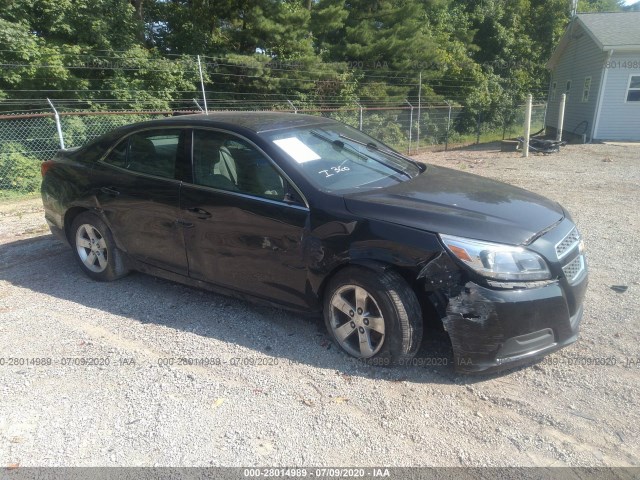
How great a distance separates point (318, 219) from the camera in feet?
10.7

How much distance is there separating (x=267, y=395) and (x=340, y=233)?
1142mm

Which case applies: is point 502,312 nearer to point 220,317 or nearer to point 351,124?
point 220,317

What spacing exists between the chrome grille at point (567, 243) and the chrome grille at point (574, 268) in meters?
0.08

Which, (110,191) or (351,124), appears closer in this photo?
(110,191)

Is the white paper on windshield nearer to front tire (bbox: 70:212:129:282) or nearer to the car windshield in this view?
the car windshield

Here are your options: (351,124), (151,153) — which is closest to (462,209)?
(151,153)

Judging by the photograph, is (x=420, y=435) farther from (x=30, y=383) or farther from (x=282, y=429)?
(x=30, y=383)

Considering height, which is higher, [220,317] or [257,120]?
[257,120]

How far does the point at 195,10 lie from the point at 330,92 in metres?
5.79

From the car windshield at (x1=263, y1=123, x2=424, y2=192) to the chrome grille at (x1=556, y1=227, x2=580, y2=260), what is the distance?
4.12ft

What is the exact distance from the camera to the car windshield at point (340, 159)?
3.56 metres

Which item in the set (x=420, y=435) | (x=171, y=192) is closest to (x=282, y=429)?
(x=420, y=435)

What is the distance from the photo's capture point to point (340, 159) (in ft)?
12.6

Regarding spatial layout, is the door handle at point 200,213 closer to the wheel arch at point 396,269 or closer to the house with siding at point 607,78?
the wheel arch at point 396,269
